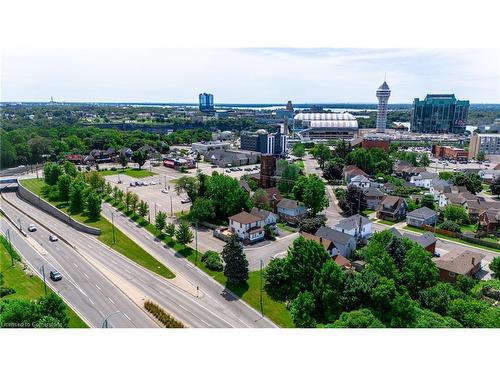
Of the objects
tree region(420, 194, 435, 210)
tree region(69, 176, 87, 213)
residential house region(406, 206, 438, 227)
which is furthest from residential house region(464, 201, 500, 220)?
tree region(69, 176, 87, 213)

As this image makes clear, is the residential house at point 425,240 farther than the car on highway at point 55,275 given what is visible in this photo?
Yes

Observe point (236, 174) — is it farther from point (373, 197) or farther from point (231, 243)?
point (231, 243)

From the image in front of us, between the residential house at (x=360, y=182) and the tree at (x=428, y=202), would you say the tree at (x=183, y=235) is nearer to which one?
the tree at (x=428, y=202)

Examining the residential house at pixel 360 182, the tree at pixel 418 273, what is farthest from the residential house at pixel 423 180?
the tree at pixel 418 273

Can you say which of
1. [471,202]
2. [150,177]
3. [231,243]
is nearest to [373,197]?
[471,202]

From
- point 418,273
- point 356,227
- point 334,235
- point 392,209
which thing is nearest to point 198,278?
point 334,235
